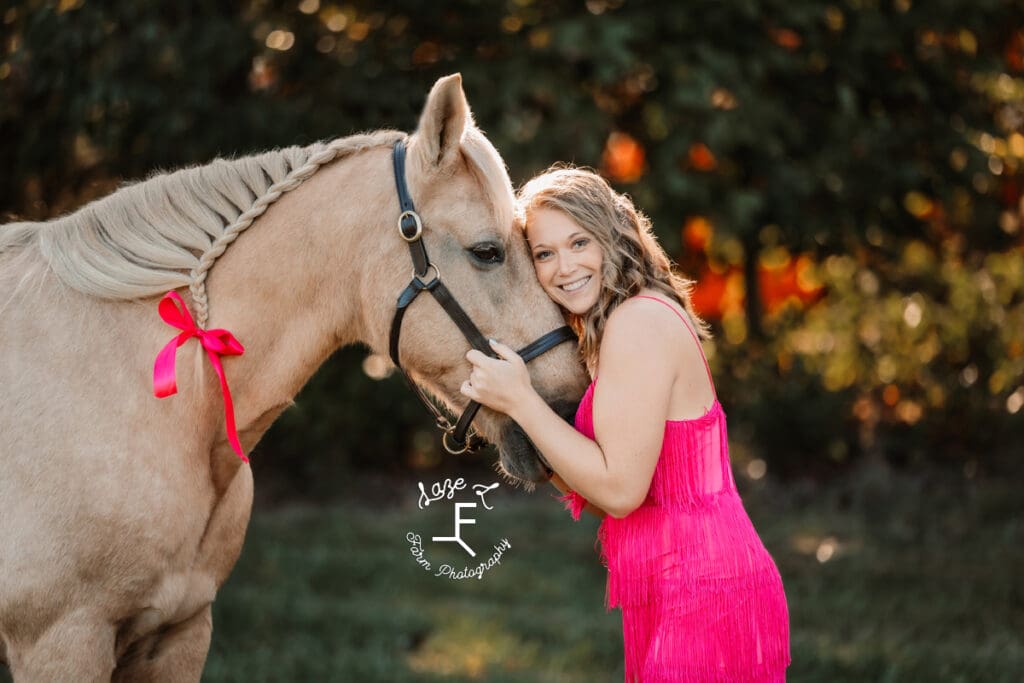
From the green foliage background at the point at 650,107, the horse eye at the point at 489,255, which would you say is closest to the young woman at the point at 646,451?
the horse eye at the point at 489,255

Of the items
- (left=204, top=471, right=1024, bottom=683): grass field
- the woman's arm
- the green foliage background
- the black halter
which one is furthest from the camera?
the green foliage background

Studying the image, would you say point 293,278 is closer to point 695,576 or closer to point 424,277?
point 424,277

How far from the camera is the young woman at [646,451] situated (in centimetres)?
230

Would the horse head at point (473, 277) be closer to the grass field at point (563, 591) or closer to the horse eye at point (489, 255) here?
the horse eye at point (489, 255)

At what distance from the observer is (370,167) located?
8.42ft

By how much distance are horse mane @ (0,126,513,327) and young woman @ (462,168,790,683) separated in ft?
0.83

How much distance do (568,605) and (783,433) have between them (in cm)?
346

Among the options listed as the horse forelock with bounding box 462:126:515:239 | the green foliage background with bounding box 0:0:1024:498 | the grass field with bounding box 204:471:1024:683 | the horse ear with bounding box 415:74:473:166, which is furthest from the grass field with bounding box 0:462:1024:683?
the horse ear with bounding box 415:74:473:166

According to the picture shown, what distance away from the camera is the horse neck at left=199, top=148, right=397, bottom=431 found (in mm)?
2498

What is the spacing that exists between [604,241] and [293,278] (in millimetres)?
838

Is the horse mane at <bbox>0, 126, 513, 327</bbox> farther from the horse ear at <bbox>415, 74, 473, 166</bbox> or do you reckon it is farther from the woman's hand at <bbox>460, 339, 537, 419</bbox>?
the woman's hand at <bbox>460, 339, 537, 419</bbox>

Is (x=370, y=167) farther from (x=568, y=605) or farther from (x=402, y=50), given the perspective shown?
(x=402, y=50)

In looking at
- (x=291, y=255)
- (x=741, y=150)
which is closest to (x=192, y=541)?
(x=291, y=255)

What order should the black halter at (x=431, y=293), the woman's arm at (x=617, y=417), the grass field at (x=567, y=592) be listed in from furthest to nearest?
the grass field at (x=567, y=592)
the black halter at (x=431, y=293)
the woman's arm at (x=617, y=417)
